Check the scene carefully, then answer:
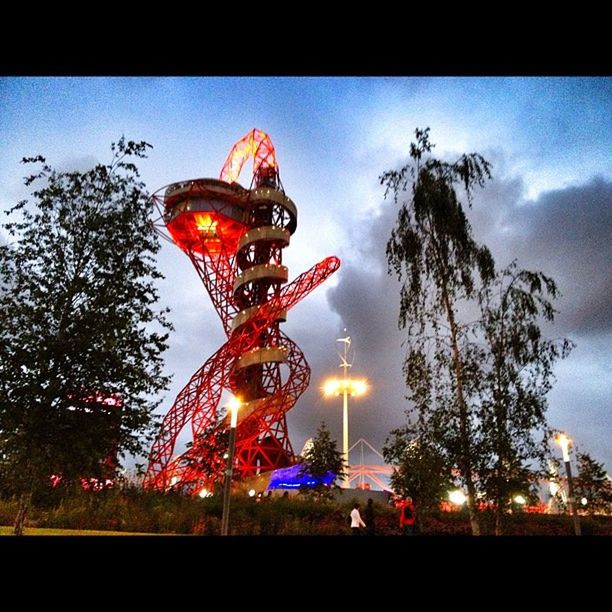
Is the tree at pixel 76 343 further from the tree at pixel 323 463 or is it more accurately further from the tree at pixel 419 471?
the tree at pixel 323 463

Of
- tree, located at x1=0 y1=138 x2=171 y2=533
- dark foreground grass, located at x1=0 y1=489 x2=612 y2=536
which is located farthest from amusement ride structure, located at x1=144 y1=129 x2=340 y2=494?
tree, located at x1=0 y1=138 x2=171 y2=533

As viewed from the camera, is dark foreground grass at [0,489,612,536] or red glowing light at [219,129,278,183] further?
red glowing light at [219,129,278,183]

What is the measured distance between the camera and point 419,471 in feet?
47.4

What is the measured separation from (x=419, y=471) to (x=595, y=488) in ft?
39.1

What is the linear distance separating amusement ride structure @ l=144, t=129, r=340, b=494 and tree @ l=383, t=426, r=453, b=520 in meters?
15.7

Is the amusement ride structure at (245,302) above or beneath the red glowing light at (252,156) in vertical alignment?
beneath

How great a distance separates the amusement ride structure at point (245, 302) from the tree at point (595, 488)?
2033 centimetres

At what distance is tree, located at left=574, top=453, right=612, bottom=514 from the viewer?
2048 centimetres

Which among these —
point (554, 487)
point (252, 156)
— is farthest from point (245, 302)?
point (554, 487)

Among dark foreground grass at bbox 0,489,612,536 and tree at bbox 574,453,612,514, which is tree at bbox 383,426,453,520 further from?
tree at bbox 574,453,612,514

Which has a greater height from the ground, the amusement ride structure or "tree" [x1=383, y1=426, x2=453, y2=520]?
the amusement ride structure

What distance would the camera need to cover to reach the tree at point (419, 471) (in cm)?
1290

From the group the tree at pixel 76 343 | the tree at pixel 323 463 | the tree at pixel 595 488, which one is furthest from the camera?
the tree at pixel 323 463

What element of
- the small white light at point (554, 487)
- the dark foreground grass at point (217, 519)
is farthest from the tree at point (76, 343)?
the small white light at point (554, 487)
